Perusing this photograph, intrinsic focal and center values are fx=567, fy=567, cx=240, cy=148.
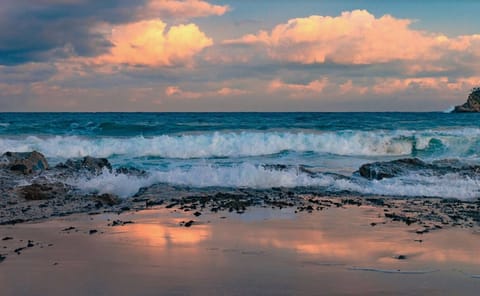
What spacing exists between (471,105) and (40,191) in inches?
Answer: 3396

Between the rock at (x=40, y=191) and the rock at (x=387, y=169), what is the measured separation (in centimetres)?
754

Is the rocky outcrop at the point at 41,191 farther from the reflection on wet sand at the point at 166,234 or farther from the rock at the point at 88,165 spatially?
the reflection on wet sand at the point at 166,234

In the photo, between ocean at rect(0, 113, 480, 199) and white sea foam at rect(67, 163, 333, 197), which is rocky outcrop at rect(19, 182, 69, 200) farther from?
white sea foam at rect(67, 163, 333, 197)

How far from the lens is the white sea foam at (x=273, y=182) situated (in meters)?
12.0

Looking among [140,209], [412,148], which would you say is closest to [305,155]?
[412,148]

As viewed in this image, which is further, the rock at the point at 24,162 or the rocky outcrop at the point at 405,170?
the rocky outcrop at the point at 405,170

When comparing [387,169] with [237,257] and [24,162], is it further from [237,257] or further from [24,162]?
[237,257]

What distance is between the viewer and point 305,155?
79.9 ft

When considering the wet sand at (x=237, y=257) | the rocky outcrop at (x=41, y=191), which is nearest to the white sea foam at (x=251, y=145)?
the rocky outcrop at (x=41, y=191)

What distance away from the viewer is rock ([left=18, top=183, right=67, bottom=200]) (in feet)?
35.8

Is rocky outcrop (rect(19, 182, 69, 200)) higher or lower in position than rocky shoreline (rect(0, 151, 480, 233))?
higher

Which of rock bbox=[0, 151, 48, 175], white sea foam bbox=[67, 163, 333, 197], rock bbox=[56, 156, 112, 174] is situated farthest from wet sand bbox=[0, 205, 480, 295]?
rock bbox=[0, 151, 48, 175]

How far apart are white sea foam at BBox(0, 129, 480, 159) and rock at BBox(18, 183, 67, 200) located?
13.0m

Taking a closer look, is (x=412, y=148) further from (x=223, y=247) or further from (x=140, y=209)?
(x=223, y=247)
